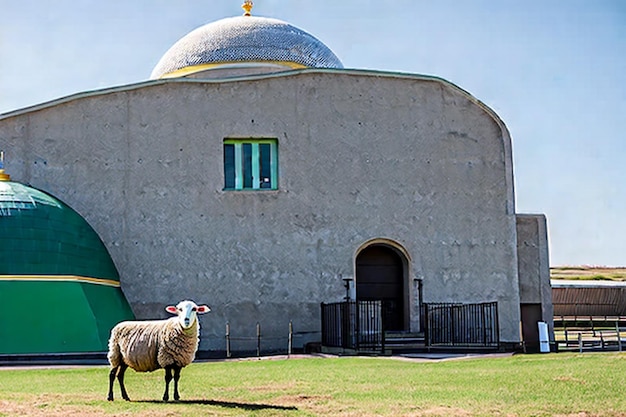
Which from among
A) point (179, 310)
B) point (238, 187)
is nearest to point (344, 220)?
point (238, 187)

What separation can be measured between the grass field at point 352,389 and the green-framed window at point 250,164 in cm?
935

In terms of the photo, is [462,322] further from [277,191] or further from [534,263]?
[277,191]

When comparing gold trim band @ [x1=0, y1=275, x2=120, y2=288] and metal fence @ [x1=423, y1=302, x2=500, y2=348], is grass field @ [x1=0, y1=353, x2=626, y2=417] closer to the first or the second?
gold trim band @ [x1=0, y1=275, x2=120, y2=288]

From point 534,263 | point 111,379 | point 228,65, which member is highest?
point 228,65

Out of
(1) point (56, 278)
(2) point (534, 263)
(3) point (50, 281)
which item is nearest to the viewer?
(3) point (50, 281)

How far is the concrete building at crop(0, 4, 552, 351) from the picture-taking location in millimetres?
28359

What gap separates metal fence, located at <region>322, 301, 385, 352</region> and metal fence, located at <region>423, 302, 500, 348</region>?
1972mm

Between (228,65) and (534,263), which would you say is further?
(228,65)

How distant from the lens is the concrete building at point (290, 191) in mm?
28359

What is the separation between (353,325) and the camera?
26.5 metres

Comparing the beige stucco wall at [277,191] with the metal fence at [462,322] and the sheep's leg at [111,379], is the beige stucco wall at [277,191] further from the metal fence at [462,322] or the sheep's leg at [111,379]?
the sheep's leg at [111,379]

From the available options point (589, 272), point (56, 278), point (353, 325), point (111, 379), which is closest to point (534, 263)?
point (353, 325)

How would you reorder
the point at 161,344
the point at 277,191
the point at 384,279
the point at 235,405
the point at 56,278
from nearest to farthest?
the point at 235,405
the point at 161,344
the point at 56,278
the point at 277,191
the point at 384,279

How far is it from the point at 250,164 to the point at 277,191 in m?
1.33
